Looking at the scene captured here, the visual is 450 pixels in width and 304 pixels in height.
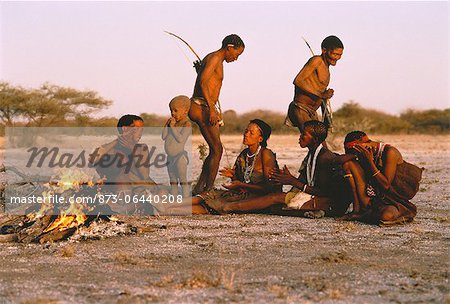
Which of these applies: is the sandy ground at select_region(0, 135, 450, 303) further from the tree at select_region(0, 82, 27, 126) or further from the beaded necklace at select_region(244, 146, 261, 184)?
the tree at select_region(0, 82, 27, 126)

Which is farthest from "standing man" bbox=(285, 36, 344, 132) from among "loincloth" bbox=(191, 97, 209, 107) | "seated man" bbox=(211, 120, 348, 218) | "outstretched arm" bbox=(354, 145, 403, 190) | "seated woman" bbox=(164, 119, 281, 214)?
"outstretched arm" bbox=(354, 145, 403, 190)

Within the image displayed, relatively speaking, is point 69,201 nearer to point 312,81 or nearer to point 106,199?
point 106,199

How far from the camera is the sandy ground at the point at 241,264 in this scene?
4.02 meters

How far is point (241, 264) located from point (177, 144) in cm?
316

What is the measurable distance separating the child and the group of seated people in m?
0.01

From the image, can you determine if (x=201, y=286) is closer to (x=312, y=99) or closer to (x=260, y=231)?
(x=260, y=231)

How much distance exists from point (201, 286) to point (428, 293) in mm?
1307

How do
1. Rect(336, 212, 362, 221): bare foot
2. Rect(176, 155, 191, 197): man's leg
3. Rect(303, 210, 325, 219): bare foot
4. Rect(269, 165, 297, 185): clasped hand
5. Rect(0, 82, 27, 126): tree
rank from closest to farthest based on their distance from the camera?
Rect(336, 212, 362, 221): bare foot
Rect(269, 165, 297, 185): clasped hand
Rect(303, 210, 325, 219): bare foot
Rect(176, 155, 191, 197): man's leg
Rect(0, 82, 27, 126): tree

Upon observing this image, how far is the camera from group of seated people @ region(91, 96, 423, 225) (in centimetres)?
648

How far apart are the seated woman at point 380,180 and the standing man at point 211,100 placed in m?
1.90

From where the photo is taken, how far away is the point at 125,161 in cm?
711

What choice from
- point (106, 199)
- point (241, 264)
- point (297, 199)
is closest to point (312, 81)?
point (297, 199)

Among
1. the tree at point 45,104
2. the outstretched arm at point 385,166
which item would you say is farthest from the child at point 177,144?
the tree at point 45,104

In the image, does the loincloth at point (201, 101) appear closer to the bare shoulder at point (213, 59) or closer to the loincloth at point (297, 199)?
the bare shoulder at point (213, 59)
